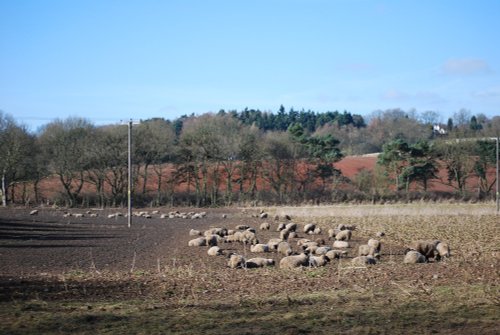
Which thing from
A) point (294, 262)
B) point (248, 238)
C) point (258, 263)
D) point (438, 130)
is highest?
point (438, 130)

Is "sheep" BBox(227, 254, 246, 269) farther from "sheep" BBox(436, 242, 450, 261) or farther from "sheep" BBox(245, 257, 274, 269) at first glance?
"sheep" BBox(436, 242, 450, 261)

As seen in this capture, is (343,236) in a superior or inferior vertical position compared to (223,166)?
inferior

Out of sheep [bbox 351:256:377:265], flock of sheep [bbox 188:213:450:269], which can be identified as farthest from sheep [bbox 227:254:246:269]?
sheep [bbox 351:256:377:265]

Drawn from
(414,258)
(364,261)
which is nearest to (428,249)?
(414,258)

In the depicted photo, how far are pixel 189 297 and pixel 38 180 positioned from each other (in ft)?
172

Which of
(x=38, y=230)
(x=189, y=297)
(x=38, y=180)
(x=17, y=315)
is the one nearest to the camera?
(x=17, y=315)

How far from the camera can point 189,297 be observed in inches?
415

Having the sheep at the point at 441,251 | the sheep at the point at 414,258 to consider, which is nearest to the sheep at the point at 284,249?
the sheep at the point at 414,258

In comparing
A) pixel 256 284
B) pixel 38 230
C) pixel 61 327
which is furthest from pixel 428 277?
pixel 38 230

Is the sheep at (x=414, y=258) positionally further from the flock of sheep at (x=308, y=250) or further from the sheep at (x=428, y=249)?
the sheep at (x=428, y=249)

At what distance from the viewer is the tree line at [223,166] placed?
197 feet

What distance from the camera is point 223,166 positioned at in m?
65.4

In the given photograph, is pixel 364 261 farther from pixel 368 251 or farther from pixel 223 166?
pixel 223 166

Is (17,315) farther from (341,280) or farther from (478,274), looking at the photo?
(478,274)
